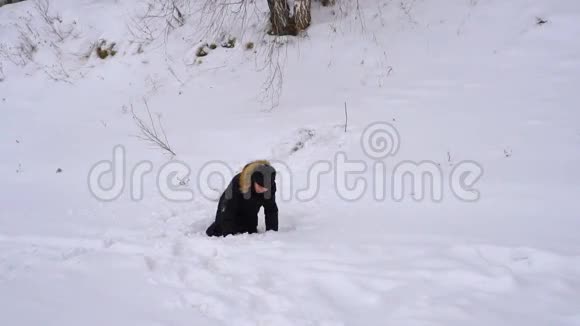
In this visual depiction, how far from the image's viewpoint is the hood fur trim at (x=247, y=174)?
377 cm

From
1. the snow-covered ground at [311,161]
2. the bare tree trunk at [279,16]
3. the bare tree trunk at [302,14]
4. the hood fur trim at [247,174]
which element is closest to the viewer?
the snow-covered ground at [311,161]

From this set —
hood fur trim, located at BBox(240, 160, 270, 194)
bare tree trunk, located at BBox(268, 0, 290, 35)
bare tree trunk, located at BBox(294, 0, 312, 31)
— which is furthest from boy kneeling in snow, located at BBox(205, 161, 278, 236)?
bare tree trunk, located at BBox(294, 0, 312, 31)

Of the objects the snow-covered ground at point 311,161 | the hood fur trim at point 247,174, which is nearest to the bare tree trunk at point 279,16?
the snow-covered ground at point 311,161

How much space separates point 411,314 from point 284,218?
7.43 ft

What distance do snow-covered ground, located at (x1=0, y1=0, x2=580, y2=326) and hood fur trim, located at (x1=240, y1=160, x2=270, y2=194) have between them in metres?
0.54

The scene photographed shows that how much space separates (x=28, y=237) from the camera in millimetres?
4457

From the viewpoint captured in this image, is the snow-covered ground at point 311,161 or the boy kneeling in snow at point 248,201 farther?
the boy kneeling in snow at point 248,201

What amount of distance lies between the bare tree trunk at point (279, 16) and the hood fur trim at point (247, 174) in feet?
13.7

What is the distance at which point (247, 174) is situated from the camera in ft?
12.5

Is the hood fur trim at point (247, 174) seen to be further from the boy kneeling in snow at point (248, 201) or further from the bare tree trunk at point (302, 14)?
the bare tree trunk at point (302, 14)

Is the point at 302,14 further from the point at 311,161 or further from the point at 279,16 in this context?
the point at 311,161

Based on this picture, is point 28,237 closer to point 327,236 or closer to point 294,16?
point 327,236

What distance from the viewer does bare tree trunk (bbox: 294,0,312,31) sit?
7.64m

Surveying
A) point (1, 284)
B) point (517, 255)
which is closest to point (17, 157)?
point (1, 284)
